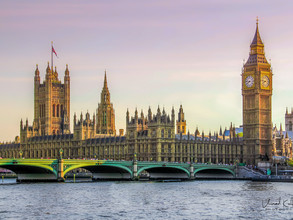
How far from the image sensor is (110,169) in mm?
117812

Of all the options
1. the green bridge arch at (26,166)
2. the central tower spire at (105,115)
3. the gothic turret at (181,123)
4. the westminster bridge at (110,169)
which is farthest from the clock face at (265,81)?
the green bridge arch at (26,166)

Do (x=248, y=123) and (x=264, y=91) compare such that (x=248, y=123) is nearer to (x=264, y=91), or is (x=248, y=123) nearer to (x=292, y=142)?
(x=264, y=91)

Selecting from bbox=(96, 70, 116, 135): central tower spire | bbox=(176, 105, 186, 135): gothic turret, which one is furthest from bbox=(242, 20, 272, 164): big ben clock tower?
bbox=(96, 70, 116, 135): central tower spire

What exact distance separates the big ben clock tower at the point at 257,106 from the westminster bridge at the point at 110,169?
23.0 m

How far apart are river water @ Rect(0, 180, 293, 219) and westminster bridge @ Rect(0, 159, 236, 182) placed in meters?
6.15

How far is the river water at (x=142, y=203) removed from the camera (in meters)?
62.9

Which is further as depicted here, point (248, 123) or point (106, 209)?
point (248, 123)

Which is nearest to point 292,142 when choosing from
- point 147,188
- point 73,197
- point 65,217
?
point 147,188

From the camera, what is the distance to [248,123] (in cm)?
15875

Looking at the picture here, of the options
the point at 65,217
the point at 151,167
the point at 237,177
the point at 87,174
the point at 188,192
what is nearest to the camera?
the point at 65,217

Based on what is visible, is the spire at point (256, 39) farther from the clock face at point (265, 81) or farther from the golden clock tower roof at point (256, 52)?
the clock face at point (265, 81)

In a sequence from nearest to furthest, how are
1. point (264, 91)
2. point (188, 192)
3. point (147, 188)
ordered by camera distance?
point (188, 192) → point (147, 188) → point (264, 91)

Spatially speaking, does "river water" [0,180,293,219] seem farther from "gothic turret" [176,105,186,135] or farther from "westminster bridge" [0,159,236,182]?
"gothic turret" [176,105,186,135]

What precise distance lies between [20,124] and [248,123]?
7137 cm
